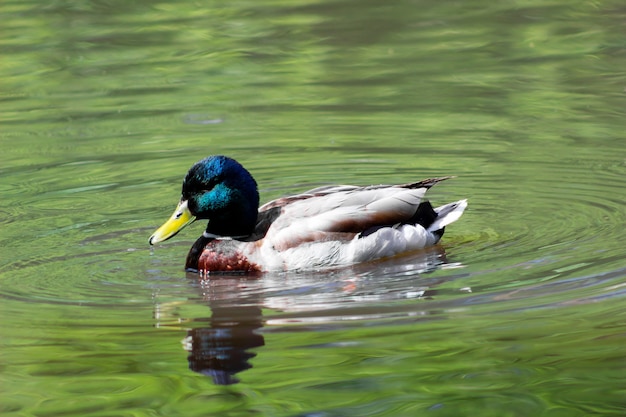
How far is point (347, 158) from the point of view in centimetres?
1223

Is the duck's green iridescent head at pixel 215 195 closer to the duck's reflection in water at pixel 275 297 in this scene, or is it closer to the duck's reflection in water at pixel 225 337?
the duck's reflection in water at pixel 275 297

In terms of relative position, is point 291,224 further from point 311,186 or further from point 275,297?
point 311,186

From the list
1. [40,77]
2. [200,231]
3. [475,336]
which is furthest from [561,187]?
[40,77]

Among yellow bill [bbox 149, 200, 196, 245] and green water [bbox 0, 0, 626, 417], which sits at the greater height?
yellow bill [bbox 149, 200, 196, 245]

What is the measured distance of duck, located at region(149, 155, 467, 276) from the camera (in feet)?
31.4

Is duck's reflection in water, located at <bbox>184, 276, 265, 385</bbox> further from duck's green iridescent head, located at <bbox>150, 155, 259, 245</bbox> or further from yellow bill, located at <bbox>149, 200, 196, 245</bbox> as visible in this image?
duck's green iridescent head, located at <bbox>150, 155, 259, 245</bbox>

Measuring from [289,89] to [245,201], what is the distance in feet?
16.9

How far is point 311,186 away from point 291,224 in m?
1.97

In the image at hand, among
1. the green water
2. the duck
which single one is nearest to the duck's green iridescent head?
the duck

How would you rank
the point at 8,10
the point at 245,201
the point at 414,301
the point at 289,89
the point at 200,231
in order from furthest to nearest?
the point at 8,10
the point at 289,89
the point at 200,231
the point at 245,201
the point at 414,301

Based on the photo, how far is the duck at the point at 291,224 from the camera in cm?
959

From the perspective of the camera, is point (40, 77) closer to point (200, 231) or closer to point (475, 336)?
point (200, 231)

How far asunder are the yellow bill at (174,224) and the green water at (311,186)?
A: 0.23 m

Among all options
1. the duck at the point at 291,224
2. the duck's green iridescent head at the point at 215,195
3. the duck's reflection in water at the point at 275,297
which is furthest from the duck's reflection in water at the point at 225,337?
the duck's green iridescent head at the point at 215,195
